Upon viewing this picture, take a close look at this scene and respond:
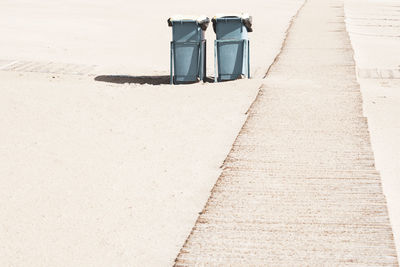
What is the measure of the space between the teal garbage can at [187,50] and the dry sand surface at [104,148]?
0.57m

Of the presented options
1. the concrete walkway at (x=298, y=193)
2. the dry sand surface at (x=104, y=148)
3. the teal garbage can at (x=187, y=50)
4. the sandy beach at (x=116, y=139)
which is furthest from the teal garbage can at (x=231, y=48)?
the concrete walkway at (x=298, y=193)

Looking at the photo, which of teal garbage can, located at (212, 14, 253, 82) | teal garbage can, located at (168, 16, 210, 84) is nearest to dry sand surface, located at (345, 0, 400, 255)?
teal garbage can, located at (212, 14, 253, 82)

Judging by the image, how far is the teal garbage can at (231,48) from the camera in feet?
47.3

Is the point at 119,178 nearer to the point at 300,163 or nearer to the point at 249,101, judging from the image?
the point at 300,163

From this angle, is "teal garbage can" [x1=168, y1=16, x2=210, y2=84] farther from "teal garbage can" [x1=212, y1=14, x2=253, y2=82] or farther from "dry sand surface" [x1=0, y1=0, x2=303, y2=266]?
"dry sand surface" [x1=0, y1=0, x2=303, y2=266]

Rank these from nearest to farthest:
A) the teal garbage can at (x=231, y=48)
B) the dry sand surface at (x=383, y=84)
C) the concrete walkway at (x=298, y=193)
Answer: the concrete walkway at (x=298, y=193)
the dry sand surface at (x=383, y=84)
the teal garbage can at (x=231, y=48)

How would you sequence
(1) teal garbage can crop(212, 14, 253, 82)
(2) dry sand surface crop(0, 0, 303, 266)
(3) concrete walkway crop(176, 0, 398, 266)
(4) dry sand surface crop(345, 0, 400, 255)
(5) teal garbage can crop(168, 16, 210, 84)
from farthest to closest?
(1) teal garbage can crop(212, 14, 253, 82) → (5) teal garbage can crop(168, 16, 210, 84) → (4) dry sand surface crop(345, 0, 400, 255) → (2) dry sand surface crop(0, 0, 303, 266) → (3) concrete walkway crop(176, 0, 398, 266)

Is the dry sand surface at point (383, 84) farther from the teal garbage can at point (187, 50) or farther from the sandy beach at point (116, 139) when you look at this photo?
the teal garbage can at point (187, 50)

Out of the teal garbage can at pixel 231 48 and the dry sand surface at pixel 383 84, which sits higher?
the teal garbage can at pixel 231 48

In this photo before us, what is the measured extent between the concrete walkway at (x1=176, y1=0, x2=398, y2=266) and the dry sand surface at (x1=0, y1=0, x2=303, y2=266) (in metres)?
0.27

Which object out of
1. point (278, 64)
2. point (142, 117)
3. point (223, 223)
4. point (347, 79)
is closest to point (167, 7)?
point (278, 64)

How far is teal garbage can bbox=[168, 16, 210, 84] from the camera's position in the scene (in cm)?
1432

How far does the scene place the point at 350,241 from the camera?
6.48 metres

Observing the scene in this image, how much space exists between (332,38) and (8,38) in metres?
8.43
